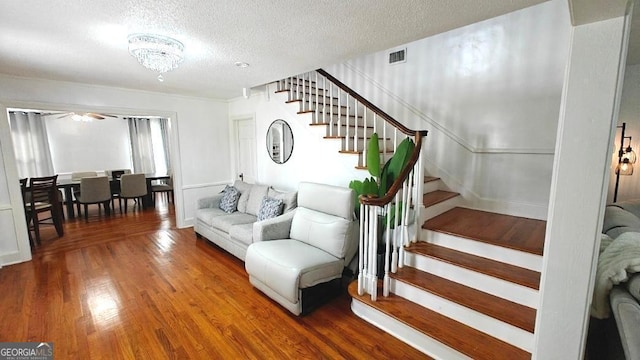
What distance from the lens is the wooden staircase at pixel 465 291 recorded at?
5.90ft

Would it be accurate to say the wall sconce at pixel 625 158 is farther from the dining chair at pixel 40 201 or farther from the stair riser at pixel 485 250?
the dining chair at pixel 40 201

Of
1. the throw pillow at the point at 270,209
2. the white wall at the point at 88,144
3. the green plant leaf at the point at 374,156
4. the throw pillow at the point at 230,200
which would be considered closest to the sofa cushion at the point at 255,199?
the throw pillow at the point at 230,200

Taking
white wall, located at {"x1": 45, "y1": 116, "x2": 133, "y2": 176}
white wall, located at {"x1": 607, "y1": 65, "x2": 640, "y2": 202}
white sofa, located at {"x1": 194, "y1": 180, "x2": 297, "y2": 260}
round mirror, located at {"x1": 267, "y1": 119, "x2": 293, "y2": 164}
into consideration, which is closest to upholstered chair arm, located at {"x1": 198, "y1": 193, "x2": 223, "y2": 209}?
white sofa, located at {"x1": 194, "y1": 180, "x2": 297, "y2": 260}

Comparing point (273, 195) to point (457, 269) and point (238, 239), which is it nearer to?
point (238, 239)

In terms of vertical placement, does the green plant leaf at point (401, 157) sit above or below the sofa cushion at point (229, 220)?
above

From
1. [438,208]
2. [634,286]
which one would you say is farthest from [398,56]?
[634,286]

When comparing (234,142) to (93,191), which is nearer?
(234,142)

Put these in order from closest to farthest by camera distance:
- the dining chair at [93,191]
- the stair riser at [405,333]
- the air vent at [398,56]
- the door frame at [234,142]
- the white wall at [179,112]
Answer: the stair riser at [405,333] < the white wall at [179,112] < the air vent at [398,56] < the door frame at [234,142] < the dining chair at [93,191]

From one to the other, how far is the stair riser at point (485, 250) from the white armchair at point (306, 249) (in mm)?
757

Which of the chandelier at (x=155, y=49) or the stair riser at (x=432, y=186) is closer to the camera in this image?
the chandelier at (x=155, y=49)

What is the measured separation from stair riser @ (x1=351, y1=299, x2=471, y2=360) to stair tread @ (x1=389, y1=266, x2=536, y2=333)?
0.32m

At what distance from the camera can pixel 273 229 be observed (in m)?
3.04

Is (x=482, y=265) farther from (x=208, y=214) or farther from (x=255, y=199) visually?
(x=208, y=214)

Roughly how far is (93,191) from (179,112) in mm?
2645
